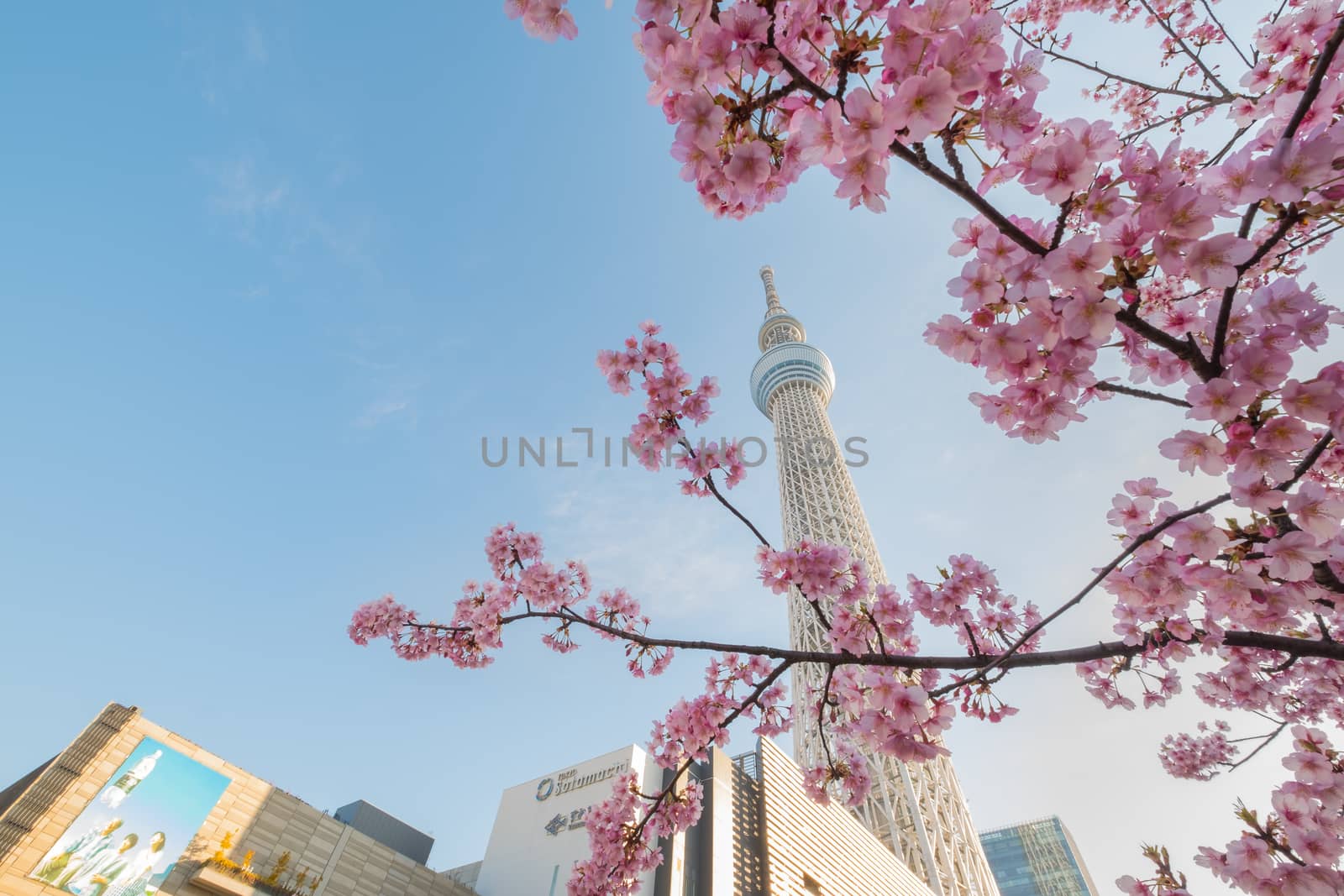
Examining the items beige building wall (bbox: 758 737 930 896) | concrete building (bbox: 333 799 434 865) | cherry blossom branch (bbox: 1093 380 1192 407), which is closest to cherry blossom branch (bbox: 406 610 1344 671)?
cherry blossom branch (bbox: 1093 380 1192 407)

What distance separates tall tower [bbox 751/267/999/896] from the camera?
2641cm

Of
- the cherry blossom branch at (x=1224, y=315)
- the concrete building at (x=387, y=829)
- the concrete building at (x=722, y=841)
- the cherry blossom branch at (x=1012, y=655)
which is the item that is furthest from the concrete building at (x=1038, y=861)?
the cherry blossom branch at (x=1224, y=315)

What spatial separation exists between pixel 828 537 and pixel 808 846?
22.1 m

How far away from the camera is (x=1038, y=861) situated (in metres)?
67.6

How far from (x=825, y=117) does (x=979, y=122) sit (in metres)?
0.39

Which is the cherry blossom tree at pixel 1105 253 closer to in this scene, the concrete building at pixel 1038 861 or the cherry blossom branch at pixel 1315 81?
the cherry blossom branch at pixel 1315 81

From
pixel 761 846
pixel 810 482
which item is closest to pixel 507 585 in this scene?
pixel 761 846

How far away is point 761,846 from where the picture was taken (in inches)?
695

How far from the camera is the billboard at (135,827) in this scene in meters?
13.9

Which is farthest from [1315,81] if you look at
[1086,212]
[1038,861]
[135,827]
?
[1038,861]

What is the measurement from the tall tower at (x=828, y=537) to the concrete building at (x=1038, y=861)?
49115mm

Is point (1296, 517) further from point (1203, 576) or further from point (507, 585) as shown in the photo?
point (507, 585)

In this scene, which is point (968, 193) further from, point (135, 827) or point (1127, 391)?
point (135, 827)

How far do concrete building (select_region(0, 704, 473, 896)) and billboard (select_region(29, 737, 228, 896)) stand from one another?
2 centimetres
